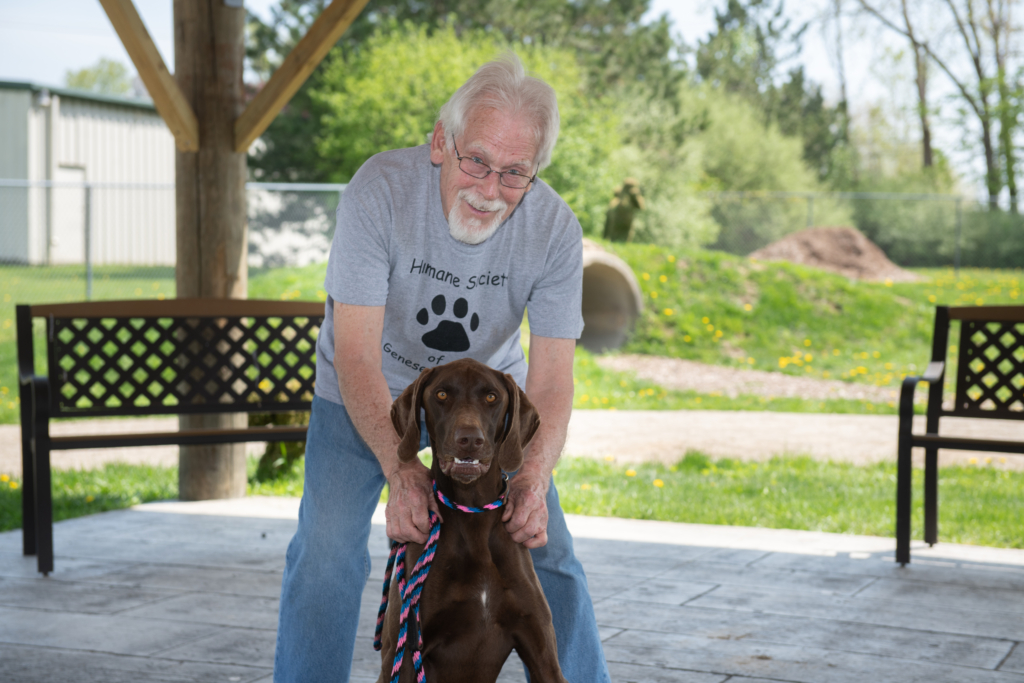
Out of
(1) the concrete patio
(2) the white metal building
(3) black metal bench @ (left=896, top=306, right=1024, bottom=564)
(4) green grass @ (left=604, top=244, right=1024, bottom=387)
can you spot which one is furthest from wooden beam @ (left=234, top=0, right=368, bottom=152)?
(4) green grass @ (left=604, top=244, right=1024, bottom=387)

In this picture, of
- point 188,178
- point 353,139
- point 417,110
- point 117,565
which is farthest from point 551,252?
point 353,139

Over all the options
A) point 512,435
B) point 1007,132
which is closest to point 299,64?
point 512,435

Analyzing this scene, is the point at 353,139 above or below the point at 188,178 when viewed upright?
above

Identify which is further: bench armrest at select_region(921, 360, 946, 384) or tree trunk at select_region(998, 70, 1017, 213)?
tree trunk at select_region(998, 70, 1017, 213)

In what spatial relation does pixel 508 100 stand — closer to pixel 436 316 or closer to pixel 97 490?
pixel 436 316

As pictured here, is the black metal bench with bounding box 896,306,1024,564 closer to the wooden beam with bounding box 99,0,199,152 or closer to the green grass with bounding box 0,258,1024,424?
the wooden beam with bounding box 99,0,199,152

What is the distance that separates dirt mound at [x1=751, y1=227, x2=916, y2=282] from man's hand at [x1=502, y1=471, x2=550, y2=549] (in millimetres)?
17571

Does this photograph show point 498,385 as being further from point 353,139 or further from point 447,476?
point 353,139

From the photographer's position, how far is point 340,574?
2494 millimetres

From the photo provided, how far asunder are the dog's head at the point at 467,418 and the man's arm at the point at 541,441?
3.5 inches

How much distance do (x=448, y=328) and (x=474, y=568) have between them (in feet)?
2.37

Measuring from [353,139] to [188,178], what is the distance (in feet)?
52.1

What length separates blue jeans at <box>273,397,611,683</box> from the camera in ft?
8.18

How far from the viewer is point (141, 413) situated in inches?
201
